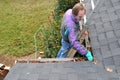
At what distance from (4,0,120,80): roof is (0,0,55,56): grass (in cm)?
453

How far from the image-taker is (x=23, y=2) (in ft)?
52.7

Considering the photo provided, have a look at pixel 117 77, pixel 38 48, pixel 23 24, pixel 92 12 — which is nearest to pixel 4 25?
A: pixel 23 24

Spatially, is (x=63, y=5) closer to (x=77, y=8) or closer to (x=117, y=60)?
(x=77, y=8)

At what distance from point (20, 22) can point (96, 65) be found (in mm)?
8245

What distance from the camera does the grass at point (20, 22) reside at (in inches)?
428

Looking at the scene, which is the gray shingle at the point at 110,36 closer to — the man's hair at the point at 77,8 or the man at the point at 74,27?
the man at the point at 74,27

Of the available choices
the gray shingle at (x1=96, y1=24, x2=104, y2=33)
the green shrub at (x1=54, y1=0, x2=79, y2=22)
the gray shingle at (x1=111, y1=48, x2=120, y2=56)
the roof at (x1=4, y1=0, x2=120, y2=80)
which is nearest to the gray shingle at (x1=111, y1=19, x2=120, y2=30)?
the roof at (x1=4, y1=0, x2=120, y2=80)

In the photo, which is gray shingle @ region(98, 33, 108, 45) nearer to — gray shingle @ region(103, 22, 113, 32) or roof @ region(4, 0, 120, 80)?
roof @ region(4, 0, 120, 80)

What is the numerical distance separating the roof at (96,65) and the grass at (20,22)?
4529 millimetres

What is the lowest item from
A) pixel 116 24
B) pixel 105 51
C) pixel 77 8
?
pixel 105 51

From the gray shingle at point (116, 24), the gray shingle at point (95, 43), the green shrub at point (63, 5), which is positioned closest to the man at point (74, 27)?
the gray shingle at point (95, 43)

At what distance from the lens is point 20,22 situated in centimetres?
1323

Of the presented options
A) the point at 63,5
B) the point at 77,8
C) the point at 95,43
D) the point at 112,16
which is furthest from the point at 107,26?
the point at 63,5

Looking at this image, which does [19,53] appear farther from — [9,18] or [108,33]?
[108,33]
